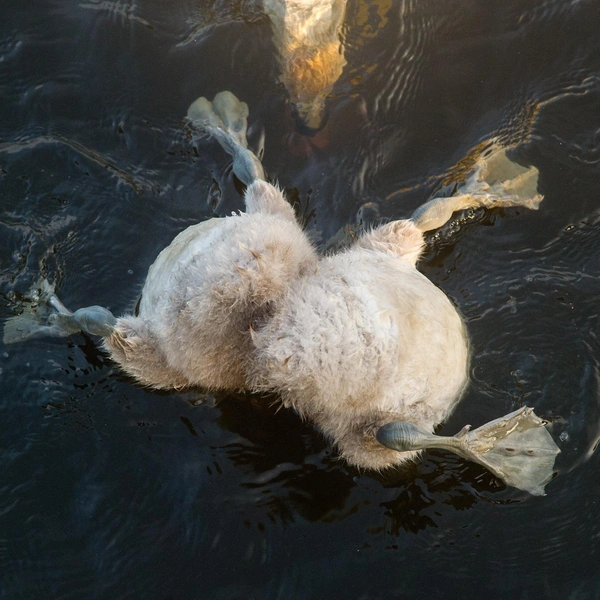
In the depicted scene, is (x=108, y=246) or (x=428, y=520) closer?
(x=428, y=520)

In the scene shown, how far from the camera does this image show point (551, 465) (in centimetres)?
331

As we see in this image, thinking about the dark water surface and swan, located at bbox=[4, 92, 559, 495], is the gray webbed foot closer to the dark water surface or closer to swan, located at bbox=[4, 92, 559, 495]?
swan, located at bbox=[4, 92, 559, 495]

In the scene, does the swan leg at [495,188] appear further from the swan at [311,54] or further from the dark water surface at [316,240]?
the swan at [311,54]

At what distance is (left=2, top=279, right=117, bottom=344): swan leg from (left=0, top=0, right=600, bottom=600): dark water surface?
82mm

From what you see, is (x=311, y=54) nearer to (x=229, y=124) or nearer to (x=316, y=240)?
(x=229, y=124)

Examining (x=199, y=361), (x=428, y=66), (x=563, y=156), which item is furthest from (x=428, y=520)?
(x=428, y=66)

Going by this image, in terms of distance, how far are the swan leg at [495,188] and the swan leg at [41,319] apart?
6.70 feet

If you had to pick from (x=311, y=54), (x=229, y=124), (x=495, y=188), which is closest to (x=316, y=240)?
(x=229, y=124)

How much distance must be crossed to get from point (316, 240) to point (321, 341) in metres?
1.48

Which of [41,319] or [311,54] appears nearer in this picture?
[41,319]

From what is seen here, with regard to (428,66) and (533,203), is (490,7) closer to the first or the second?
(428,66)

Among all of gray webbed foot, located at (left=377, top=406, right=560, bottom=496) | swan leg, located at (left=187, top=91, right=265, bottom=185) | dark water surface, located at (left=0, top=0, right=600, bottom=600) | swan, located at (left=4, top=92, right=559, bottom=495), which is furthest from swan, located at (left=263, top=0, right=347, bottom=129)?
gray webbed foot, located at (left=377, top=406, right=560, bottom=496)

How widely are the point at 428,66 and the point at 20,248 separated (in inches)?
109

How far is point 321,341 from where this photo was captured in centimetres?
297
